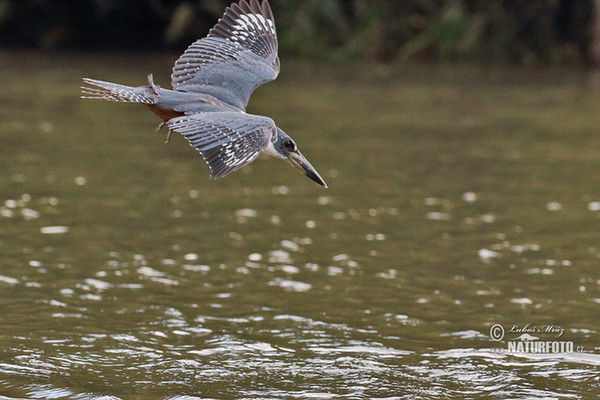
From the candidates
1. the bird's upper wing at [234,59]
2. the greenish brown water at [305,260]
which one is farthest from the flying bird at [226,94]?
the greenish brown water at [305,260]

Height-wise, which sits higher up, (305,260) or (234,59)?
(234,59)

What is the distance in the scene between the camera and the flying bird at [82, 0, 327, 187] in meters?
5.29

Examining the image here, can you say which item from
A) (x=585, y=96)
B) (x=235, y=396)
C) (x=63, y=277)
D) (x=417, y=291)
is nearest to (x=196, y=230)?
(x=63, y=277)

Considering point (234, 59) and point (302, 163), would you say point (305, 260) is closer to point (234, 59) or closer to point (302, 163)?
point (234, 59)

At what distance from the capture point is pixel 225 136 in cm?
533

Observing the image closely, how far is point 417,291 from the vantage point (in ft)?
25.2

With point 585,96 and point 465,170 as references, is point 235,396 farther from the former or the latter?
point 585,96

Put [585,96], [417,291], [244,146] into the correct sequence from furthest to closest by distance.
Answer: [585,96] < [417,291] < [244,146]

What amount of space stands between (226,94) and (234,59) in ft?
1.78

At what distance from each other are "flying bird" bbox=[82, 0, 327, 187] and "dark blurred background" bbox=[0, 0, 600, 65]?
16.0 meters

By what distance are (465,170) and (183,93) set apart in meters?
6.60

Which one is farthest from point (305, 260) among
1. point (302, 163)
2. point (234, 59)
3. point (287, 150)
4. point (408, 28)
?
point (408, 28)

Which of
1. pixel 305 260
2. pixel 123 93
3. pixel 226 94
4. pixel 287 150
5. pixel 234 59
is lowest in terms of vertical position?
pixel 305 260

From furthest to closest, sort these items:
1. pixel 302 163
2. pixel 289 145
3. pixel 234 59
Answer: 1. pixel 234 59
2. pixel 302 163
3. pixel 289 145
